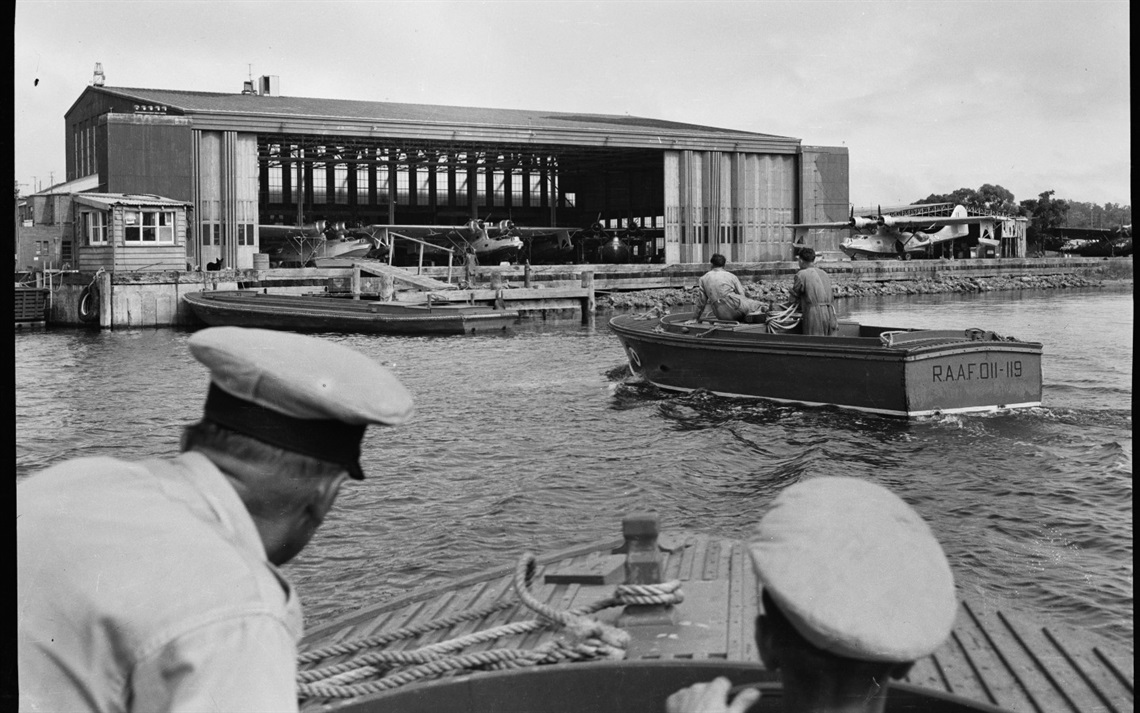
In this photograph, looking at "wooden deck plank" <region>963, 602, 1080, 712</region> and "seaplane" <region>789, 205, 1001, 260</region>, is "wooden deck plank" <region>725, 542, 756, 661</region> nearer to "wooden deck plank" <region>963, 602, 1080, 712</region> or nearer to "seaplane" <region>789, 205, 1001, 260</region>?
"wooden deck plank" <region>963, 602, 1080, 712</region>

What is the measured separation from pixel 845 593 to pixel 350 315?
29.5m

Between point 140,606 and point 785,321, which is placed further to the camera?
point 785,321

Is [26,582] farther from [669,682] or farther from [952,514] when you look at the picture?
[952,514]

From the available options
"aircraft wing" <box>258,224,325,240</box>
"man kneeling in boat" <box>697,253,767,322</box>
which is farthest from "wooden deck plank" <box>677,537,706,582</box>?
"aircraft wing" <box>258,224,325,240</box>

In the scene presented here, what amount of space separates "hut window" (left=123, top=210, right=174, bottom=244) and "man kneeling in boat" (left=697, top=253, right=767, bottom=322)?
25.3 m

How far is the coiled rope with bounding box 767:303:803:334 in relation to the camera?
15148mm

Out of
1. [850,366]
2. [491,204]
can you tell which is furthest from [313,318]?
[491,204]

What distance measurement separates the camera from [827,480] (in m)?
1.71

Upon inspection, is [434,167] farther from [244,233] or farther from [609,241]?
[244,233]

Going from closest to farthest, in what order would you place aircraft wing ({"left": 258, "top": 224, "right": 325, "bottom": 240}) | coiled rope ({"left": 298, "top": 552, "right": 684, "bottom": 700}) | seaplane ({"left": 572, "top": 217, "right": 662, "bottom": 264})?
1. coiled rope ({"left": 298, "top": 552, "right": 684, "bottom": 700})
2. aircraft wing ({"left": 258, "top": 224, "right": 325, "bottom": 240})
3. seaplane ({"left": 572, "top": 217, "right": 662, "bottom": 264})

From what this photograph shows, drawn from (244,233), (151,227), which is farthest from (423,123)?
(151,227)

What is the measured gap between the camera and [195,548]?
1371 millimetres

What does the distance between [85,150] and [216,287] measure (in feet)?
58.4

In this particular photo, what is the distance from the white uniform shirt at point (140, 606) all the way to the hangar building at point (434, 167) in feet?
129
